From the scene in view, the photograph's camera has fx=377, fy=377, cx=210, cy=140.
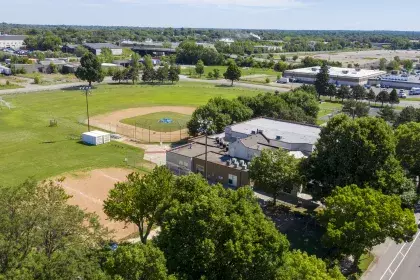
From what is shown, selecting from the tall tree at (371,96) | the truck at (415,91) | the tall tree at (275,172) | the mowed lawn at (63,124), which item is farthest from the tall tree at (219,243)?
the truck at (415,91)

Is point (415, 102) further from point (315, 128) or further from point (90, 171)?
point (90, 171)

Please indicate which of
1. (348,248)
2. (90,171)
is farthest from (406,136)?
(90,171)

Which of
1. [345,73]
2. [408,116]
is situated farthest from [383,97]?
[345,73]

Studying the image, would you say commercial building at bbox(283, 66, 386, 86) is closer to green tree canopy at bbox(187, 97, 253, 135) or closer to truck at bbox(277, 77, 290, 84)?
truck at bbox(277, 77, 290, 84)

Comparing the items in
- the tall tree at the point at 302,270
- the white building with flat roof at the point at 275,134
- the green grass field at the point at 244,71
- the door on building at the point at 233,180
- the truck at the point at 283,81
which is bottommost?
the door on building at the point at 233,180

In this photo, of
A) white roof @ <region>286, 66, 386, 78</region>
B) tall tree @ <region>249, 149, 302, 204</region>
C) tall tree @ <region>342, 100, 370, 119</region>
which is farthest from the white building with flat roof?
white roof @ <region>286, 66, 386, 78</region>

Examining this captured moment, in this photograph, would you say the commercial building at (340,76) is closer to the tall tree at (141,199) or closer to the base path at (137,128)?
the base path at (137,128)

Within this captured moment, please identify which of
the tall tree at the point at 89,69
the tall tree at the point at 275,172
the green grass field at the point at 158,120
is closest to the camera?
the tall tree at the point at 275,172
